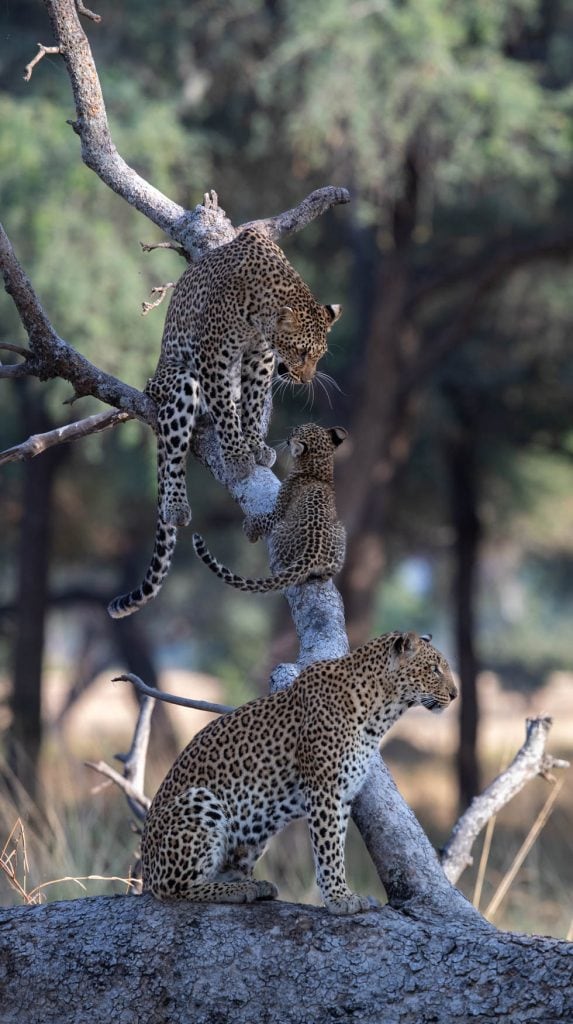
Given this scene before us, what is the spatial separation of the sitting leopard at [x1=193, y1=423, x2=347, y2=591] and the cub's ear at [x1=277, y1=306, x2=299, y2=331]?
31.5 inches

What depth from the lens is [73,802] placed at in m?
9.65

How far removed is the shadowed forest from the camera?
46.8 ft

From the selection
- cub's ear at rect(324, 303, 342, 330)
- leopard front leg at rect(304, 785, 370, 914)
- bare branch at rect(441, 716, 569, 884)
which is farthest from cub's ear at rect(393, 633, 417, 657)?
cub's ear at rect(324, 303, 342, 330)

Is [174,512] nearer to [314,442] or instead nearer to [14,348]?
[14,348]

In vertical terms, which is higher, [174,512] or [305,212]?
[305,212]

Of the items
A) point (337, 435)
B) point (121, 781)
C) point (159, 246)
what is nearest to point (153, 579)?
point (121, 781)

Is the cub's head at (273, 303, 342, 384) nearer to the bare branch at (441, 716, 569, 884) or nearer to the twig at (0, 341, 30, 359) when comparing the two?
the twig at (0, 341, 30, 359)

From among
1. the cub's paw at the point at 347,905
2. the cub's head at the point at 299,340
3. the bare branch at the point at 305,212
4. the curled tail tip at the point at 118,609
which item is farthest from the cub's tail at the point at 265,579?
the bare branch at the point at 305,212

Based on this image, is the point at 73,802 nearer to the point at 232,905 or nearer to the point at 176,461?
the point at 176,461

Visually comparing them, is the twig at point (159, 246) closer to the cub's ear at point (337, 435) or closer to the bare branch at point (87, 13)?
the bare branch at point (87, 13)

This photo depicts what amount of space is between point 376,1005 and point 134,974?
2.31 ft

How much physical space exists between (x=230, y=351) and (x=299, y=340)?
0.98ft

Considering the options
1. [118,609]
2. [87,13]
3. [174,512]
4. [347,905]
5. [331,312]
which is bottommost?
[347,905]

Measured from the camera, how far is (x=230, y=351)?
5.77m
